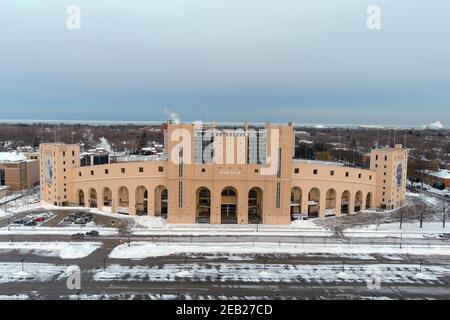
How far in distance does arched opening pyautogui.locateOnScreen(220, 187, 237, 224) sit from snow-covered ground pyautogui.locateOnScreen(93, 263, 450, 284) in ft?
60.1

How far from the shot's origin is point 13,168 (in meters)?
65.8

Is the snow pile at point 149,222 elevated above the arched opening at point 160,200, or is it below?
below

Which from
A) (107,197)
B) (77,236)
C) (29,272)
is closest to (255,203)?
(107,197)

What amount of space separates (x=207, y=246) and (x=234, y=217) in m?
13.1

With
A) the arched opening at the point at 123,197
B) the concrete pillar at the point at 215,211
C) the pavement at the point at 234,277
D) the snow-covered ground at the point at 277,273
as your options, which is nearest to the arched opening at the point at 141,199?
the arched opening at the point at 123,197

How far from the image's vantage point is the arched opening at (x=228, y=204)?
167 ft

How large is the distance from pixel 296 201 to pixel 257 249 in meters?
17.8

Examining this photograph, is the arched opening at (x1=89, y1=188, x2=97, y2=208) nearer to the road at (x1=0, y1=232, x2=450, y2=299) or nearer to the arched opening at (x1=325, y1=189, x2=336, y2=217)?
the road at (x1=0, y1=232, x2=450, y2=299)

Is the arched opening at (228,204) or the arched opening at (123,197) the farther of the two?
the arched opening at (123,197)

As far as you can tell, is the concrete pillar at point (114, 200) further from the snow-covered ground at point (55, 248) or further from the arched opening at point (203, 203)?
the snow-covered ground at point (55, 248)

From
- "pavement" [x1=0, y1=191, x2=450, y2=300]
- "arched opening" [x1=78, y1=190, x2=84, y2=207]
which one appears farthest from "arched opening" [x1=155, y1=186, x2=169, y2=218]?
"pavement" [x1=0, y1=191, x2=450, y2=300]

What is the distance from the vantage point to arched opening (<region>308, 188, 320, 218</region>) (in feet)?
174

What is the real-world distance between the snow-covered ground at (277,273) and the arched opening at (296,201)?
1944cm
